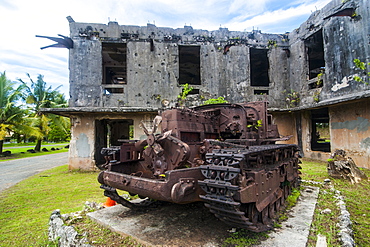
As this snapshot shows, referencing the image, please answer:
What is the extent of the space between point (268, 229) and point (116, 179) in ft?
9.20

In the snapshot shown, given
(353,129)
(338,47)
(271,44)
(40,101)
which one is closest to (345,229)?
(353,129)

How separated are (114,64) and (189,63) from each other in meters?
5.76

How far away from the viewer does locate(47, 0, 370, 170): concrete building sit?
1064cm

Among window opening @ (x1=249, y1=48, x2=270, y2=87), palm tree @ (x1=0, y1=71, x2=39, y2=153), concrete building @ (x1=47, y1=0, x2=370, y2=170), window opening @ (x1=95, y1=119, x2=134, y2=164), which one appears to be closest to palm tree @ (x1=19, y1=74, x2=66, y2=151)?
palm tree @ (x1=0, y1=71, x2=39, y2=153)

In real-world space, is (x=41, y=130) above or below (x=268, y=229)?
above

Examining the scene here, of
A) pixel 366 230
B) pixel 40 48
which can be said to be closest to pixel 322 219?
pixel 366 230

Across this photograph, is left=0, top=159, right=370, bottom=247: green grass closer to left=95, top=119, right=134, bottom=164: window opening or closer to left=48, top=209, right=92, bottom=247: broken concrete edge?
left=48, top=209, right=92, bottom=247: broken concrete edge

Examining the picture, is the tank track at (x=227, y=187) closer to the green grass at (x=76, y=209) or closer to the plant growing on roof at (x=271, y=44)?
the green grass at (x=76, y=209)

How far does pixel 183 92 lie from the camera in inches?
505

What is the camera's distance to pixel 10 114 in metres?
20.4

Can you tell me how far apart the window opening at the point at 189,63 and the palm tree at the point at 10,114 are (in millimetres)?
15246

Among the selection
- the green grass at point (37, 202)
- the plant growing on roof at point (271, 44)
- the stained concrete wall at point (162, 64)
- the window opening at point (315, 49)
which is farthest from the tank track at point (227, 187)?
the plant growing on roof at point (271, 44)

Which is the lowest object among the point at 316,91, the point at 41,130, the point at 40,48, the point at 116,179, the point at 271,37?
the point at 116,179

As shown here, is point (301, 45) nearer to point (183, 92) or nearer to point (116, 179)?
point (183, 92)
